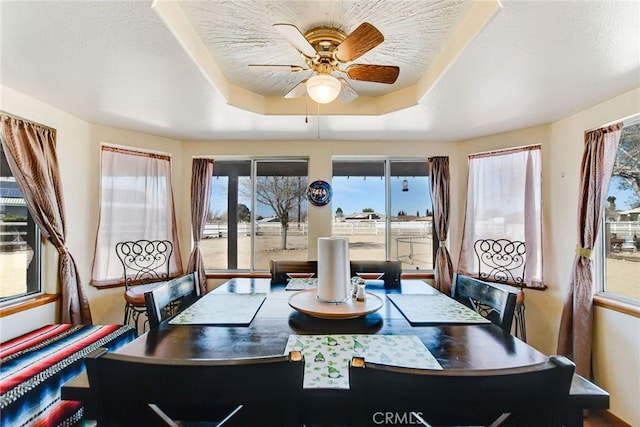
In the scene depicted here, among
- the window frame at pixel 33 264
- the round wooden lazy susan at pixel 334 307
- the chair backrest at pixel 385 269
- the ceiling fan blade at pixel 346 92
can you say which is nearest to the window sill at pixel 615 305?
the chair backrest at pixel 385 269

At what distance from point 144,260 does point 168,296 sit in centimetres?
201

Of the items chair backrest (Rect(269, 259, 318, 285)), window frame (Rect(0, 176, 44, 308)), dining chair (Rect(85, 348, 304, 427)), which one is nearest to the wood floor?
chair backrest (Rect(269, 259, 318, 285))

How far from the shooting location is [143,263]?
10.9 feet

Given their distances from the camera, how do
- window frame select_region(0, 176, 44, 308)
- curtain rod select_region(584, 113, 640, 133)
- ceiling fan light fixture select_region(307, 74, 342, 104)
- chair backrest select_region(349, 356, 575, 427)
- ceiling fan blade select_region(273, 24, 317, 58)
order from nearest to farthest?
chair backrest select_region(349, 356, 575, 427) < ceiling fan blade select_region(273, 24, 317, 58) < ceiling fan light fixture select_region(307, 74, 342, 104) < curtain rod select_region(584, 113, 640, 133) < window frame select_region(0, 176, 44, 308)

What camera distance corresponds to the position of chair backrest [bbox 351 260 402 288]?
237cm

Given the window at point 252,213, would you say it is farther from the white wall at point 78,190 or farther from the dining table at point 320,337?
the dining table at point 320,337

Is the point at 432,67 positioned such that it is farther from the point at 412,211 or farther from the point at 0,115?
the point at 0,115

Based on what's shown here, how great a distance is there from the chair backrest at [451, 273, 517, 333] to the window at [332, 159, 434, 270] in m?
1.80

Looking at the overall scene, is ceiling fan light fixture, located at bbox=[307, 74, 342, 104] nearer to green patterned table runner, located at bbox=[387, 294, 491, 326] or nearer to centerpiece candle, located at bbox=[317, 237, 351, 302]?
centerpiece candle, located at bbox=[317, 237, 351, 302]

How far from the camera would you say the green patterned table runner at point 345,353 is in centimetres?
90

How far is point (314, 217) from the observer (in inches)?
141

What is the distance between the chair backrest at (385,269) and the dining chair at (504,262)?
55.3 inches

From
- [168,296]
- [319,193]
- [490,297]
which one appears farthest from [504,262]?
[168,296]

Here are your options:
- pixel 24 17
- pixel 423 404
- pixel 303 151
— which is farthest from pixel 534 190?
pixel 24 17
